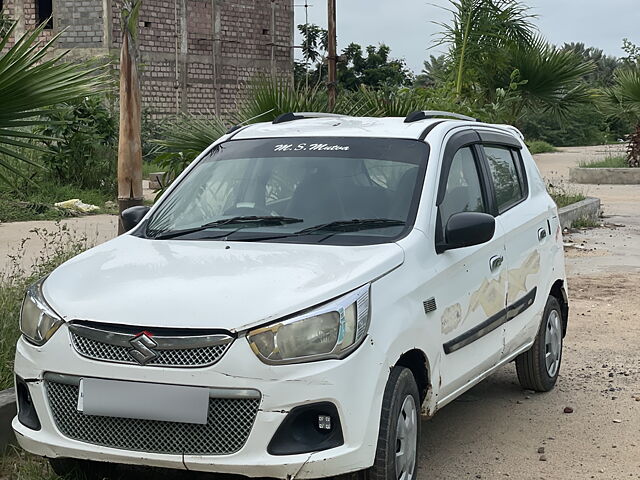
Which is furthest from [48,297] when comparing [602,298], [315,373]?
[602,298]

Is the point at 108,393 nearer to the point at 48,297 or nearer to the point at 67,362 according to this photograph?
the point at 67,362

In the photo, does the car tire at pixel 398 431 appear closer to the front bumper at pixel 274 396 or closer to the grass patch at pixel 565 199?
the front bumper at pixel 274 396

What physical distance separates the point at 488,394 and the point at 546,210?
119 cm

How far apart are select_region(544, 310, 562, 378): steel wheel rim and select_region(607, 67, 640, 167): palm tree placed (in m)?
19.1

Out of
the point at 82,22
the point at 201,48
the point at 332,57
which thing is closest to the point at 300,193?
the point at 332,57

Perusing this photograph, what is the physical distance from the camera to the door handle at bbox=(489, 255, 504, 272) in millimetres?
5355

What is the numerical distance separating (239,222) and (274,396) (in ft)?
4.70

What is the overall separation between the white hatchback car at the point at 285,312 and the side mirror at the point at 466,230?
1 cm

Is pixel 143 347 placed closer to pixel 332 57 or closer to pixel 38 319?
pixel 38 319

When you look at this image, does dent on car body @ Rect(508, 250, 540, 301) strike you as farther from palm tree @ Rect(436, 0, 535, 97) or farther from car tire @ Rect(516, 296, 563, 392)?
palm tree @ Rect(436, 0, 535, 97)

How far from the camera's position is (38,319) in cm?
415

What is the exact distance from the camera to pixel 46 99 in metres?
6.14

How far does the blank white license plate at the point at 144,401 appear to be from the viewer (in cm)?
376

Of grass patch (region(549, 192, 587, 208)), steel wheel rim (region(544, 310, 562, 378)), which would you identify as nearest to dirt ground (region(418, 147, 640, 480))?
steel wheel rim (region(544, 310, 562, 378))
